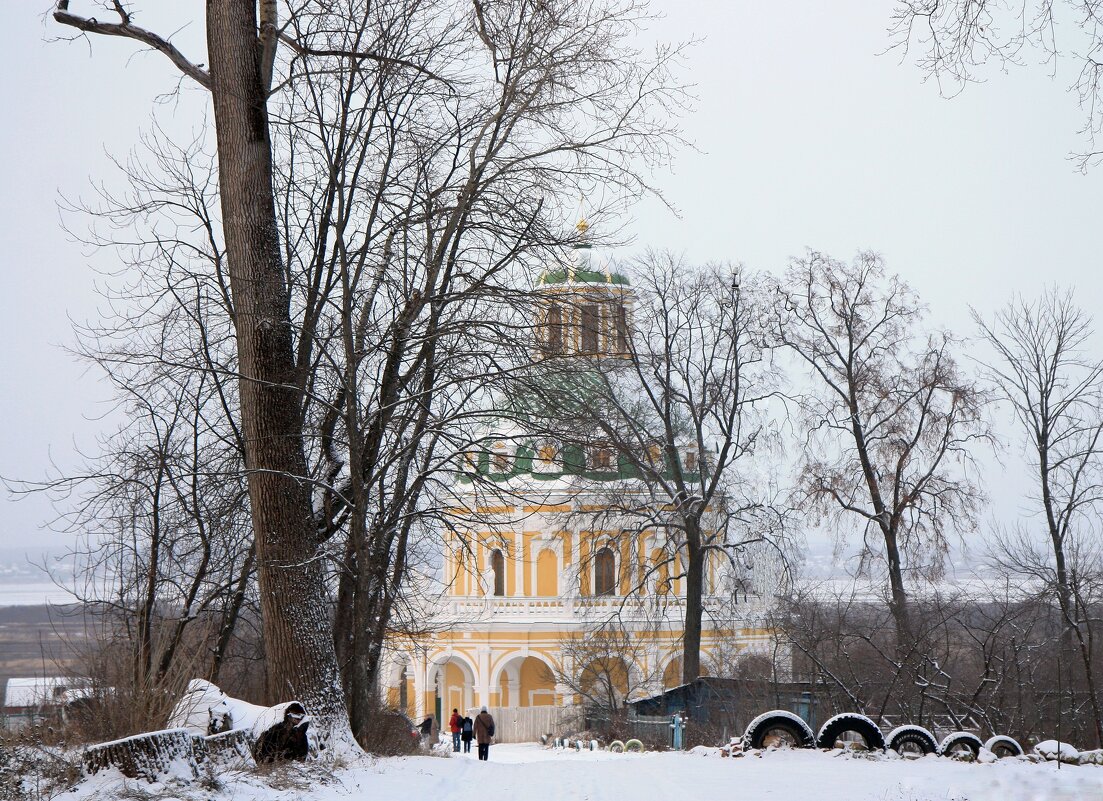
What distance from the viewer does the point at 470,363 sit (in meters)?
→ 13.0

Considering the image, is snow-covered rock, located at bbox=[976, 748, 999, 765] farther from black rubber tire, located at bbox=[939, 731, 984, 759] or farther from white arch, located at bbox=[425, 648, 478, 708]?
white arch, located at bbox=[425, 648, 478, 708]

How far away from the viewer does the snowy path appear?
8.70m

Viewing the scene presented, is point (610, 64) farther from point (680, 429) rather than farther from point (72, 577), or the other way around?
point (680, 429)

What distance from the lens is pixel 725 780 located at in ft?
33.1

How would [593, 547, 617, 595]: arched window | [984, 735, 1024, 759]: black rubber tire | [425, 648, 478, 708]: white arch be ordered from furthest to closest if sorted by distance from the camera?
[425, 648, 478, 708]: white arch
[593, 547, 617, 595]: arched window
[984, 735, 1024, 759]: black rubber tire

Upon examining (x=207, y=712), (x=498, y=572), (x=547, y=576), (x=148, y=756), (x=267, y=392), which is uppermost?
(x=267, y=392)

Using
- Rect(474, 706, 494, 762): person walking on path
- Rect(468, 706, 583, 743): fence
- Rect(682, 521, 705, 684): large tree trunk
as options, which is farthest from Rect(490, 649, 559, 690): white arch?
Rect(474, 706, 494, 762): person walking on path

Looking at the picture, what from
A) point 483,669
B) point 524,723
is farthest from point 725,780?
point 483,669

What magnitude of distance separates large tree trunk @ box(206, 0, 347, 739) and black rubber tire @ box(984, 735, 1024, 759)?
7.34 meters

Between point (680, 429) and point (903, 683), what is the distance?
11723 mm

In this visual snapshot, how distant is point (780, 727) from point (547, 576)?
40.5 meters

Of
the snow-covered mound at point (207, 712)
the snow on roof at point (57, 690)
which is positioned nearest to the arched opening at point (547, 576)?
the snow-covered mound at point (207, 712)

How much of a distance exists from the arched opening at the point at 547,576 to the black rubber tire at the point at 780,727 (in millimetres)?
39554

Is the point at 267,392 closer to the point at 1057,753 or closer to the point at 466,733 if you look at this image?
the point at 1057,753
